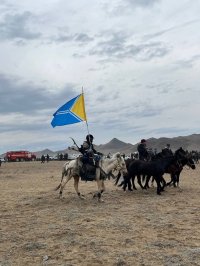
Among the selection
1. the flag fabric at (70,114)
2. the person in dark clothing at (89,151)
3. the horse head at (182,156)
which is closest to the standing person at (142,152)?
the horse head at (182,156)

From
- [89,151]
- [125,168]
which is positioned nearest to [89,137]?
[89,151]

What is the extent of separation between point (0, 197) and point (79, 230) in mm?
9738

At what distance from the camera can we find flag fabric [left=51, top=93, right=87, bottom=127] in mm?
18641

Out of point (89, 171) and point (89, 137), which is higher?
point (89, 137)

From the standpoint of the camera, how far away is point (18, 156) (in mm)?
82000

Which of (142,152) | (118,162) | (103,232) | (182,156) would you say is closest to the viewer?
(103,232)

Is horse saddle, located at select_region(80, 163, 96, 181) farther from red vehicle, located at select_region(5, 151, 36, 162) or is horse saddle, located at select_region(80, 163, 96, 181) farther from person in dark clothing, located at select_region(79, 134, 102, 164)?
red vehicle, located at select_region(5, 151, 36, 162)

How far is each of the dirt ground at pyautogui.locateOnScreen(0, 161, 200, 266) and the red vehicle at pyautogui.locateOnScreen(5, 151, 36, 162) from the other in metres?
64.2

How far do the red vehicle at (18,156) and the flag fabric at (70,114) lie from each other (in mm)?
63557

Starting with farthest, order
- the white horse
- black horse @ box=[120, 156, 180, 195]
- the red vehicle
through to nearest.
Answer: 1. the red vehicle
2. black horse @ box=[120, 156, 180, 195]
3. the white horse

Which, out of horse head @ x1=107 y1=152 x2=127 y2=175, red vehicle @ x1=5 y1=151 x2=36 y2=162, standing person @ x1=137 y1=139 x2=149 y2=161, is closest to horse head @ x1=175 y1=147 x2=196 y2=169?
standing person @ x1=137 y1=139 x2=149 y2=161

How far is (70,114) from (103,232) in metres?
8.03

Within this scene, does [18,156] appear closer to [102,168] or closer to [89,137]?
[89,137]

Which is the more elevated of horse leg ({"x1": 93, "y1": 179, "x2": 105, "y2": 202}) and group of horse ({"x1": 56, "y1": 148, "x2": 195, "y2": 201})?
group of horse ({"x1": 56, "y1": 148, "x2": 195, "y2": 201})
